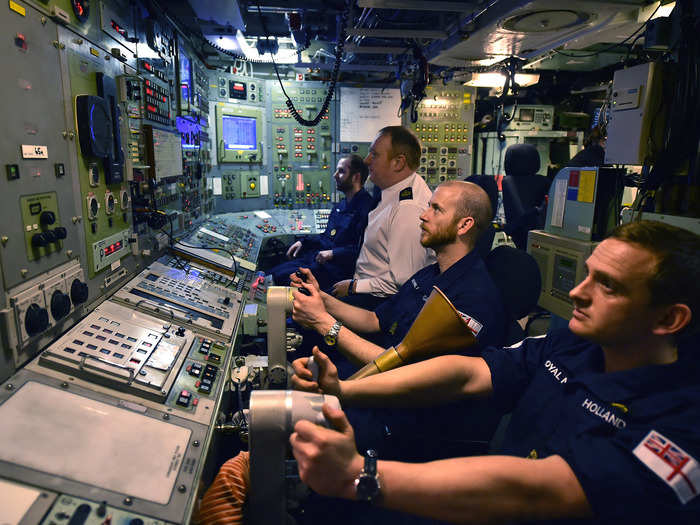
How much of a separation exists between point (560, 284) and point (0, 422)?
2.90 metres

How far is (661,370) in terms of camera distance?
0.96 metres

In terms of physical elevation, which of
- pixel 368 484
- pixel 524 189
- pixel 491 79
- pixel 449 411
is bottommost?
pixel 449 411

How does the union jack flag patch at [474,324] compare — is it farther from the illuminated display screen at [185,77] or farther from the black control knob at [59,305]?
the illuminated display screen at [185,77]

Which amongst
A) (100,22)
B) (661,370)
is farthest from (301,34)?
(661,370)

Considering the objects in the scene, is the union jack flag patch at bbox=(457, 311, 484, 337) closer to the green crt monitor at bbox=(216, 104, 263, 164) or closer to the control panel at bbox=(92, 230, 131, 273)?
the control panel at bbox=(92, 230, 131, 273)

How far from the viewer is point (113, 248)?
6.43ft

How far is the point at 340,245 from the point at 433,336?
258cm

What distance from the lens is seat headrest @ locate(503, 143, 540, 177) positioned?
4648 millimetres

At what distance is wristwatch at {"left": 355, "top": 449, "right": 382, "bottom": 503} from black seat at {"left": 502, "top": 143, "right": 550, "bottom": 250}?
439 cm

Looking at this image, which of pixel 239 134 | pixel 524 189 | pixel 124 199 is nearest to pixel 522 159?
pixel 524 189

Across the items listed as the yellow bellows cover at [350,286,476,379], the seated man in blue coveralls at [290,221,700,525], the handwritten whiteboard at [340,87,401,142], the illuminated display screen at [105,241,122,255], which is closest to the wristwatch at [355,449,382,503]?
the seated man in blue coveralls at [290,221,700,525]

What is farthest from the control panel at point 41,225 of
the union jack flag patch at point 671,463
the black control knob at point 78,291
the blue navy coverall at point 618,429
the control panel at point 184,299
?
the union jack flag patch at point 671,463

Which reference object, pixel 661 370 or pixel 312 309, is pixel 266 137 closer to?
pixel 312 309

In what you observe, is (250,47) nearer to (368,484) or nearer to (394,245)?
(394,245)
